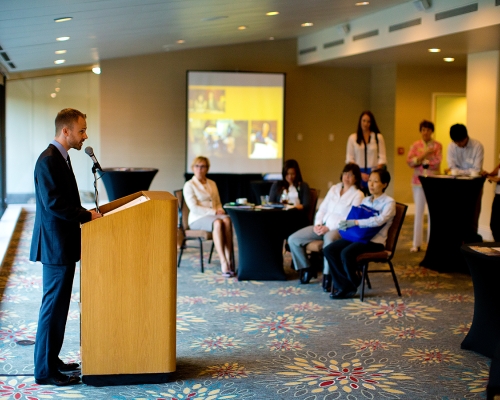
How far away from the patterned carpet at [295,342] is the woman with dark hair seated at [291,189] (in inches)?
32.7

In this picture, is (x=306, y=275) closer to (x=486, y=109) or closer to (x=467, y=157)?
(x=467, y=157)

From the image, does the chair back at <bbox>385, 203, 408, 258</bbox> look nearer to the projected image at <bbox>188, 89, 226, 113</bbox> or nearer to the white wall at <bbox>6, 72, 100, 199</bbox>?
the projected image at <bbox>188, 89, 226, 113</bbox>

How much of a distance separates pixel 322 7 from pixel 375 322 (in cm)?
536

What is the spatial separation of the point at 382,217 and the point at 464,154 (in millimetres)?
2258

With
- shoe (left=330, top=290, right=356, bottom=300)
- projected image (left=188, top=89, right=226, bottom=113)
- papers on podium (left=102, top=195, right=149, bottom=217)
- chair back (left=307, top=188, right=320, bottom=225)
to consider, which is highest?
projected image (left=188, top=89, right=226, bottom=113)

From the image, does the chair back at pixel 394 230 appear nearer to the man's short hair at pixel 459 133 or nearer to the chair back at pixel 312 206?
the chair back at pixel 312 206

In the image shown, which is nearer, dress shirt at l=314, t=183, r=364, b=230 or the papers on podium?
the papers on podium

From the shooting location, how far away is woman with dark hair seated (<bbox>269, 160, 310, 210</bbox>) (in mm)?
7398

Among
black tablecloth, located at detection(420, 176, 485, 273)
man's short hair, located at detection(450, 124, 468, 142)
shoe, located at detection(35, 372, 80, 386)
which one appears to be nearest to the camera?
shoe, located at detection(35, 372, 80, 386)

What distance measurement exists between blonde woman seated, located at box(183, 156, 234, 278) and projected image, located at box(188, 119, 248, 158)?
193 inches

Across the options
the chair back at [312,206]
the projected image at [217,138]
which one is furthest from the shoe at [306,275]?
the projected image at [217,138]

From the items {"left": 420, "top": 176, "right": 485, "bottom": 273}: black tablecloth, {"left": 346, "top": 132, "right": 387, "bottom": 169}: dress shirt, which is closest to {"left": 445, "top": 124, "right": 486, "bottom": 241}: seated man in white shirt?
{"left": 420, "top": 176, "right": 485, "bottom": 273}: black tablecloth

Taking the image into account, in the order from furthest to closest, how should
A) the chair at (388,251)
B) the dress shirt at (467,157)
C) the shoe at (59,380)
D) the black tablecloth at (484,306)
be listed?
the dress shirt at (467,157), the chair at (388,251), the black tablecloth at (484,306), the shoe at (59,380)

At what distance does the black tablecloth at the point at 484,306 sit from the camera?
4465mm
